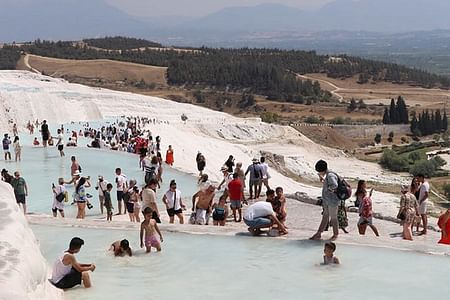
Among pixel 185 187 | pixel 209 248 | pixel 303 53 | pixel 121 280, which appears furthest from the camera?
pixel 303 53

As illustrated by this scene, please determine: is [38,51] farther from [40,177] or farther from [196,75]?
[40,177]

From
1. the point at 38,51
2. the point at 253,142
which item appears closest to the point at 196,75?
the point at 38,51

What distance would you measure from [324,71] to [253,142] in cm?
8960

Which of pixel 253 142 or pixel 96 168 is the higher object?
pixel 96 168

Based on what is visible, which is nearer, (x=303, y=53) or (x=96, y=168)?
(x=96, y=168)

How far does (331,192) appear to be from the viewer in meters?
10.1

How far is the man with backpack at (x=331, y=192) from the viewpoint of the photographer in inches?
388

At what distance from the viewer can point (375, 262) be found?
9.83m

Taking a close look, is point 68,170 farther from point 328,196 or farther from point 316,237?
point 328,196

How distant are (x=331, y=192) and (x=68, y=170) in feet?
39.6

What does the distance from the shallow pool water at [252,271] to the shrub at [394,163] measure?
44.5 metres

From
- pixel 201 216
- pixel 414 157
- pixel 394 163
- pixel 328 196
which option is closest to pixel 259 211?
pixel 328 196

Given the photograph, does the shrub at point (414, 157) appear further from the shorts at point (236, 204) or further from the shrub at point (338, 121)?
the shorts at point (236, 204)

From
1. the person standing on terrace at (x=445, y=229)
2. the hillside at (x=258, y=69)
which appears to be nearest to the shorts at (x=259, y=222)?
the person standing on terrace at (x=445, y=229)
